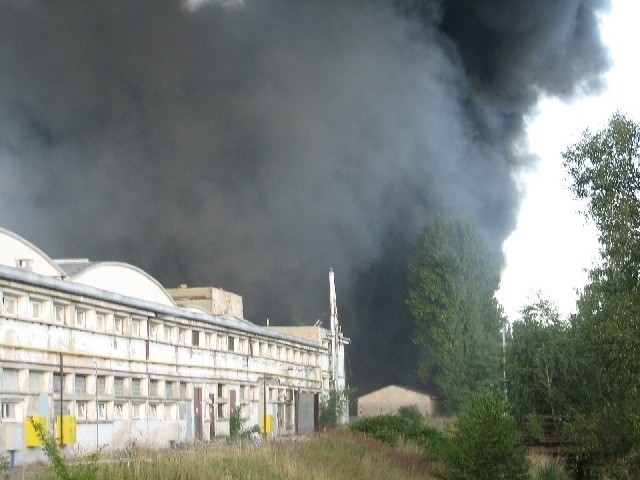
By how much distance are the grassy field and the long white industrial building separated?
8.61ft

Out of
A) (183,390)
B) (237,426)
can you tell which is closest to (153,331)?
(183,390)

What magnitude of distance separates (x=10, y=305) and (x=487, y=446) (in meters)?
Result: 12.1

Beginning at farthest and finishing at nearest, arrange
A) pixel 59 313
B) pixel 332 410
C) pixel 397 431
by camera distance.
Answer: pixel 332 410, pixel 397 431, pixel 59 313

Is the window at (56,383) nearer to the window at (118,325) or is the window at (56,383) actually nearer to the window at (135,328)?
the window at (118,325)

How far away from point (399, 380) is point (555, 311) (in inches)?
1744

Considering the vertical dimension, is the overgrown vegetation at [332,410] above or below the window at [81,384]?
below

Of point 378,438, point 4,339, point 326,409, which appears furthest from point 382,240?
point 4,339

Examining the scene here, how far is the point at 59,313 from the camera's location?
88.5 feet

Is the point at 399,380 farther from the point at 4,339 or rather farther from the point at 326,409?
the point at 4,339

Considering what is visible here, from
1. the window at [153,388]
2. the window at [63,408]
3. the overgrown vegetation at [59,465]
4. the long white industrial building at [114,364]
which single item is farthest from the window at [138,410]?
the overgrown vegetation at [59,465]

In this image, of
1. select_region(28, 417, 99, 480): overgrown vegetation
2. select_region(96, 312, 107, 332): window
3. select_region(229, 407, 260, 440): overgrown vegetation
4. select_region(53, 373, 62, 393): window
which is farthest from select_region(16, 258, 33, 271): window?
select_region(28, 417, 99, 480): overgrown vegetation

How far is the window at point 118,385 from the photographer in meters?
29.7

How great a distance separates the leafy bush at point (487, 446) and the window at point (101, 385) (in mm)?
9958

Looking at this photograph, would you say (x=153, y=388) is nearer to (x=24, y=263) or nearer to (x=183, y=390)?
(x=183, y=390)
